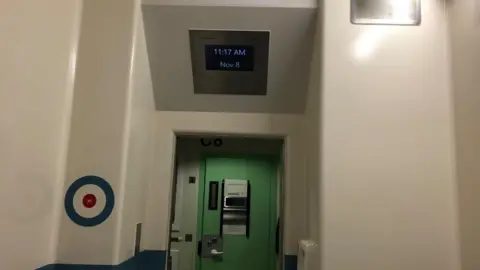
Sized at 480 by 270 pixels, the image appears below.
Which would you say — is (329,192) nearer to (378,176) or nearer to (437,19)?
(378,176)

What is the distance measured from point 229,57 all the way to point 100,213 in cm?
90

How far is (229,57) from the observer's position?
6.43 ft

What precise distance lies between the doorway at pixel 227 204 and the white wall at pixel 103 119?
211cm

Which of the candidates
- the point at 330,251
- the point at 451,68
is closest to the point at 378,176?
the point at 330,251

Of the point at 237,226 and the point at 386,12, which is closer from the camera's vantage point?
the point at 386,12

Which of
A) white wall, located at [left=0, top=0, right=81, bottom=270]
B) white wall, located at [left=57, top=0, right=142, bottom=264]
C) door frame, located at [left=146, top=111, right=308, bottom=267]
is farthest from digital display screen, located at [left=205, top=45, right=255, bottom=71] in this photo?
white wall, located at [left=0, top=0, right=81, bottom=270]

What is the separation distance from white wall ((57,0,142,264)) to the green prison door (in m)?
2.23

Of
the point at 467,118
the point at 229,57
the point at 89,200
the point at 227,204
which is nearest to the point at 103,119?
the point at 89,200

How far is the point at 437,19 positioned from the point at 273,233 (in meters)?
2.61

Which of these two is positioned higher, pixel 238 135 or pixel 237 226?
pixel 238 135

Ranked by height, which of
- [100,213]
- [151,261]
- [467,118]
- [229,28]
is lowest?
[151,261]

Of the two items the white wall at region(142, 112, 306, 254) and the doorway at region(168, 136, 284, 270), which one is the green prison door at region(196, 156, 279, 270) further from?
the white wall at region(142, 112, 306, 254)

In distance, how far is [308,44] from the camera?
188cm

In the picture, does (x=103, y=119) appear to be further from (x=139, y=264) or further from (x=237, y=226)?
(x=237, y=226)
